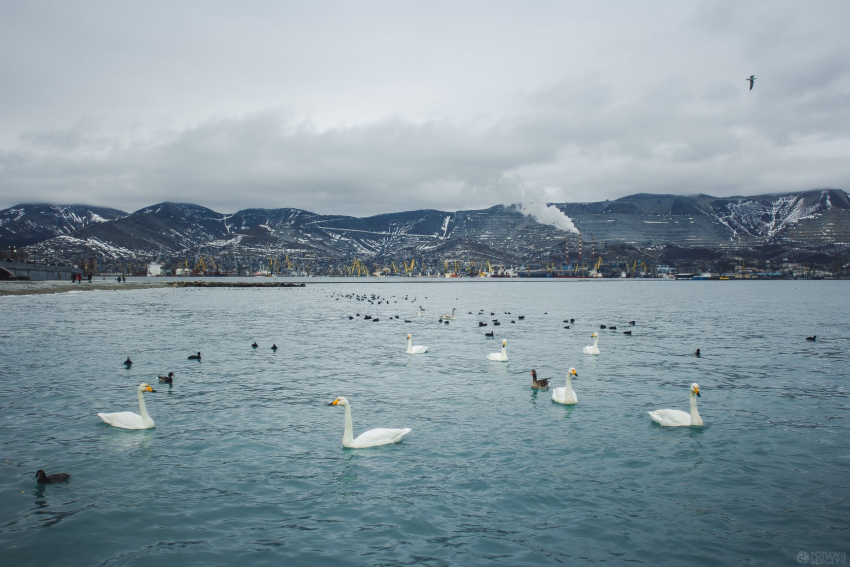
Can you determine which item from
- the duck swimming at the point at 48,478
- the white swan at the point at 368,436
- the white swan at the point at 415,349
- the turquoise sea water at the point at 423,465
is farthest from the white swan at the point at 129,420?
the white swan at the point at 415,349

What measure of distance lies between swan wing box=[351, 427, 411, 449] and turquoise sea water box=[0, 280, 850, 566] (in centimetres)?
33

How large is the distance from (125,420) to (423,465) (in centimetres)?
916

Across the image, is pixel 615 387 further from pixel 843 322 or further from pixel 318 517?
pixel 843 322

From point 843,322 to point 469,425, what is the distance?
2078 inches

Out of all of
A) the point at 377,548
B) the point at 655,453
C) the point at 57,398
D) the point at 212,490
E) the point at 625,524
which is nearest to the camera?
the point at 377,548

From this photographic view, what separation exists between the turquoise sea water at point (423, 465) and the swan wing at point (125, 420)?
0.42 metres

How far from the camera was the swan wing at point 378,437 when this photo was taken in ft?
46.4

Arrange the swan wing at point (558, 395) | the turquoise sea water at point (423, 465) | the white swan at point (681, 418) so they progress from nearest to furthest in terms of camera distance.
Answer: the turquoise sea water at point (423, 465) < the white swan at point (681, 418) < the swan wing at point (558, 395)

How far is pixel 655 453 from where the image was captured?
550 inches

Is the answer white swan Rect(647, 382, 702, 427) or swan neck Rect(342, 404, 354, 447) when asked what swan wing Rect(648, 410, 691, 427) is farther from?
swan neck Rect(342, 404, 354, 447)

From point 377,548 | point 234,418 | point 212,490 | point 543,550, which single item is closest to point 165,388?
point 234,418

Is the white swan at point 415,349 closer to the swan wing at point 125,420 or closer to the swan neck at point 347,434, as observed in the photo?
the swan neck at point 347,434

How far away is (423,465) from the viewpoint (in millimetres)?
12938

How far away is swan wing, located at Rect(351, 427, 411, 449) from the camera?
14.2m
